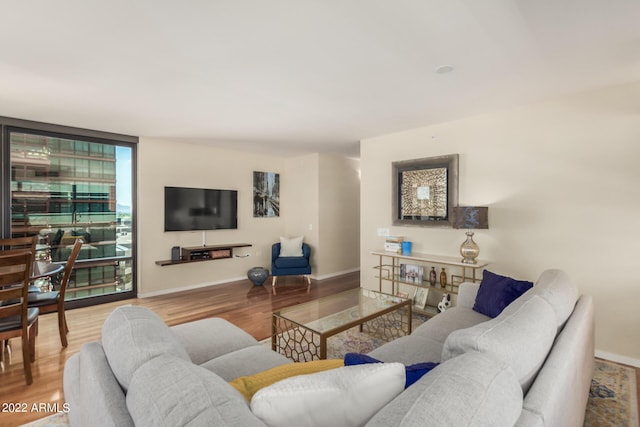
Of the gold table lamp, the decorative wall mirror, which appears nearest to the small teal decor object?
the decorative wall mirror

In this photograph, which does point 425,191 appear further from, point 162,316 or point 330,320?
point 162,316

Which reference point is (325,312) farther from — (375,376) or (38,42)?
(38,42)

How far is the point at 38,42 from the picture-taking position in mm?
2014

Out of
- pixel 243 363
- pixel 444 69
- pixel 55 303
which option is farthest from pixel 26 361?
pixel 444 69

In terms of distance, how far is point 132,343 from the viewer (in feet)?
3.59

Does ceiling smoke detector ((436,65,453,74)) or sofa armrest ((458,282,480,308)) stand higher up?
ceiling smoke detector ((436,65,453,74))

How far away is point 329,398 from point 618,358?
11.2ft

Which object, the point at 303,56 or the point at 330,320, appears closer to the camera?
the point at 303,56

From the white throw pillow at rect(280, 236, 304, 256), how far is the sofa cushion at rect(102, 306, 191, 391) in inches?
172

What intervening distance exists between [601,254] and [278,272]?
14.2 feet

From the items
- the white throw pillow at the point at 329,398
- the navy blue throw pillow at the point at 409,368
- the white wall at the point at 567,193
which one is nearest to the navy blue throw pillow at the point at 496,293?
the white wall at the point at 567,193

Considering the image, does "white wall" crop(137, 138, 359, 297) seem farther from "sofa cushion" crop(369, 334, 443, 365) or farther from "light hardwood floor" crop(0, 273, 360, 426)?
"sofa cushion" crop(369, 334, 443, 365)

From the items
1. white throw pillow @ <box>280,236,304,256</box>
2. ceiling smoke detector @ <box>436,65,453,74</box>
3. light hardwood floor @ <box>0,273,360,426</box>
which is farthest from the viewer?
white throw pillow @ <box>280,236,304,256</box>

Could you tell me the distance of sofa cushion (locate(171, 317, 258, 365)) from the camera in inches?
73.4
